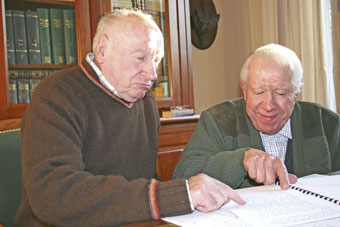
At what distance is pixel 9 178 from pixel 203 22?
7.72 feet

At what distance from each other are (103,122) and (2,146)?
1.04 ft

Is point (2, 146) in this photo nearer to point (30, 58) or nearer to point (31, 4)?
point (30, 58)

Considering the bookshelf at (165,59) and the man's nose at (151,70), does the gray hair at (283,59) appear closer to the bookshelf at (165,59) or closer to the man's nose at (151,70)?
the man's nose at (151,70)

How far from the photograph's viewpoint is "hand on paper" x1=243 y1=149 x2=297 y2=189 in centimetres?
101

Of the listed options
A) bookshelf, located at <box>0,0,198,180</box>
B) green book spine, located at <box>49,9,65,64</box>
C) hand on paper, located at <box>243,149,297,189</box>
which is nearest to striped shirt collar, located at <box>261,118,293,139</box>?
hand on paper, located at <box>243,149,297,189</box>

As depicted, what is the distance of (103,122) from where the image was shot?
1216 mm

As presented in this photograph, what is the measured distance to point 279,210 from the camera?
0.81 m

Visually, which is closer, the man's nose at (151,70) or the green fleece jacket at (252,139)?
the man's nose at (151,70)

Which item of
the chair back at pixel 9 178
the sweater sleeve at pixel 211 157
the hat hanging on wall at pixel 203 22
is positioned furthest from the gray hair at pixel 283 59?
the hat hanging on wall at pixel 203 22

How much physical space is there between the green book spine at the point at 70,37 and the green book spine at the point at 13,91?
0.33 m

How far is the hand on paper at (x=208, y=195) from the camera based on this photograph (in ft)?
2.75

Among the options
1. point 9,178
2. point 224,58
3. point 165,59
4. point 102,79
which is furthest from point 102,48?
point 224,58

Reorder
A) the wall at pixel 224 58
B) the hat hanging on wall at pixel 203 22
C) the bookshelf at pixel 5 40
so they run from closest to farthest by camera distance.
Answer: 1. the bookshelf at pixel 5 40
2. the hat hanging on wall at pixel 203 22
3. the wall at pixel 224 58

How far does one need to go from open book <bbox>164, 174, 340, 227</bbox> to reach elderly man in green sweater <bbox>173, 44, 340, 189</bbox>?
0.27 metres
